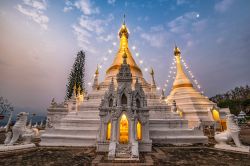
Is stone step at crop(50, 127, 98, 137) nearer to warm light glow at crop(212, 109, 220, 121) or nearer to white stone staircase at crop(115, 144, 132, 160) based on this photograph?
white stone staircase at crop(115, 144, 132, 160)

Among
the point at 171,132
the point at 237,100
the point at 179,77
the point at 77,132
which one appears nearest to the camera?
the point at 77,132

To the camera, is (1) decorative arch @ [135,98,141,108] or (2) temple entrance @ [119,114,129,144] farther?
(1) decorative arch @ [135,98,141,108]

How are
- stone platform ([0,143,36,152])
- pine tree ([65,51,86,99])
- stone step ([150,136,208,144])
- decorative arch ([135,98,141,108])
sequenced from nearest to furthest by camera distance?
stone platform ([0,143,36,152]) < decorative arch ([135,98,141,108]) < stone step ([150,136,208,144]) < pine tree ([65,51,86,99])

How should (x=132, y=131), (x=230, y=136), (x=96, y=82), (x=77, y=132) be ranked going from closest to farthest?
1. (x=132, y=131)
2. (x=230, y=136)
3. (x=77, y=132)
4. (x=96, y=82)

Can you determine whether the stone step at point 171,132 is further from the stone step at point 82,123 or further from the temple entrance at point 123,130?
the stone step at point 82,123

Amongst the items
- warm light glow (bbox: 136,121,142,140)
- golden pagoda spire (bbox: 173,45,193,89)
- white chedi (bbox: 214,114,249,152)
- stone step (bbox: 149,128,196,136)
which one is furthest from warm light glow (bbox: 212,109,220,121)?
warm light glow (bbox: 136,121,142,140)

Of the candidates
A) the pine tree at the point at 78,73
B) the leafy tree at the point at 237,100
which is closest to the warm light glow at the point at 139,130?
→ the pine tree at the point at 78,73

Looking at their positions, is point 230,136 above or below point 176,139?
above

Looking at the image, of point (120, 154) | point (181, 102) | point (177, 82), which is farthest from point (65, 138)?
point (177, 82)

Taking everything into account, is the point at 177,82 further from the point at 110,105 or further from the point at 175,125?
the point at 110,105

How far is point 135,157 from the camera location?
8609 millimetres

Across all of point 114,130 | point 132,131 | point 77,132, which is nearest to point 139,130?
point 132,131

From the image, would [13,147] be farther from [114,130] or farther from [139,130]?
[139,130]

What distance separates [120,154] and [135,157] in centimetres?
109
